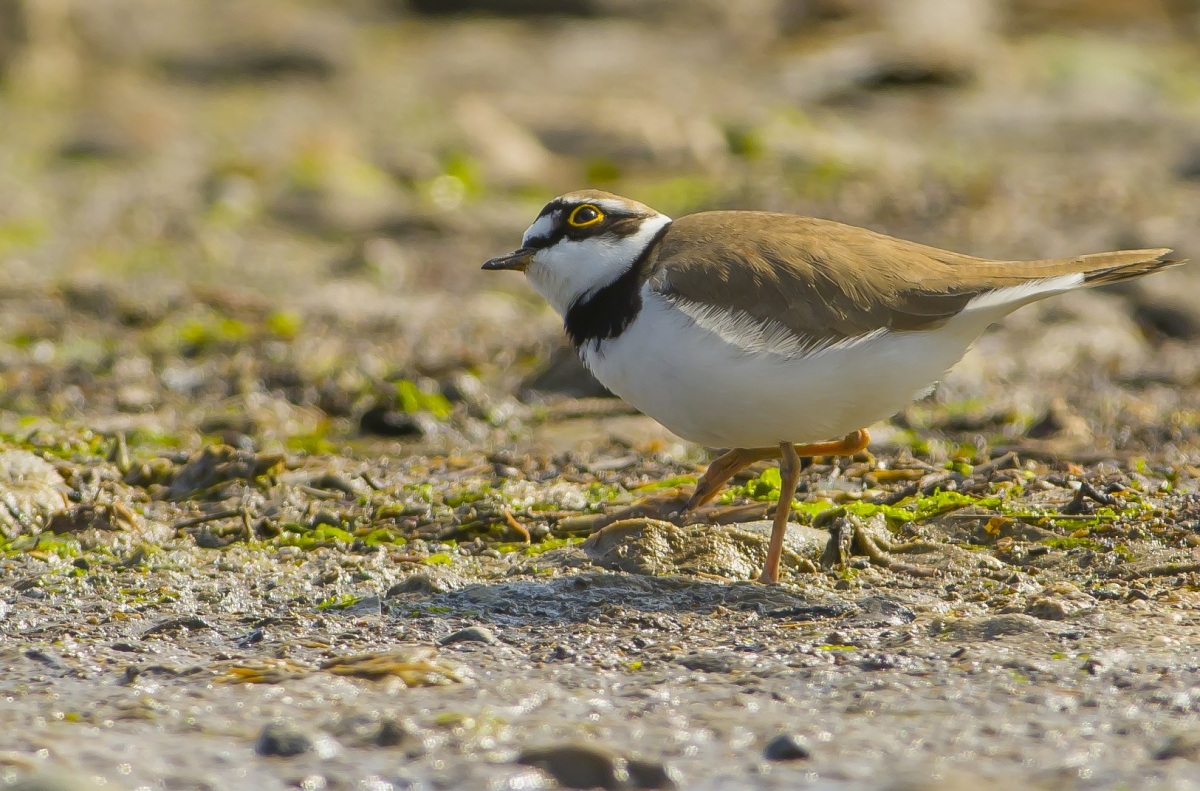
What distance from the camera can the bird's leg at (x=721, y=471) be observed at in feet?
20.6

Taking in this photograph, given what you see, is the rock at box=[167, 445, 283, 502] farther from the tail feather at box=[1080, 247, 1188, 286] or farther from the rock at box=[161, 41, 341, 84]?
the rock at box=[161, 41, 341, 84]

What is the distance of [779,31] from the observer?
20.6 m

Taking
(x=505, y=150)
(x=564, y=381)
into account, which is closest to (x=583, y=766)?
(x=564, y=381)

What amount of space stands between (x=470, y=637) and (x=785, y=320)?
161 centimetres

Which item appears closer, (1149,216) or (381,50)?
(1149,216)

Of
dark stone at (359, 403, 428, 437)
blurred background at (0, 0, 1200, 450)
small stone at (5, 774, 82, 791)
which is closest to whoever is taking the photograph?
small stone at (5, 774, 82, 791)

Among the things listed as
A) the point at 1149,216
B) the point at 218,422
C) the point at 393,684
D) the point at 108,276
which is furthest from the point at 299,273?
the point at 393,684

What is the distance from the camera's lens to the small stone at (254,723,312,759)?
14.1ft

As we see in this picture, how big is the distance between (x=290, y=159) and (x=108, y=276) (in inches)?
129

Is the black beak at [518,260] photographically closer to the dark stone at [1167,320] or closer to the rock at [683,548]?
the rock at [683,548]

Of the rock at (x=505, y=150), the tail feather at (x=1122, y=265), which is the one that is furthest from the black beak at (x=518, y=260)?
the rock at (x=505, y=150)

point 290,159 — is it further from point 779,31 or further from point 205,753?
point 205,753

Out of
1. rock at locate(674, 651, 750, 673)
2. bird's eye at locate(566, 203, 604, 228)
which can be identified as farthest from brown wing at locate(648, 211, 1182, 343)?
rock at locate(674, 651, 750, 673)

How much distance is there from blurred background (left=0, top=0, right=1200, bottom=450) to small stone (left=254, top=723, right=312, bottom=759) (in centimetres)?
398
